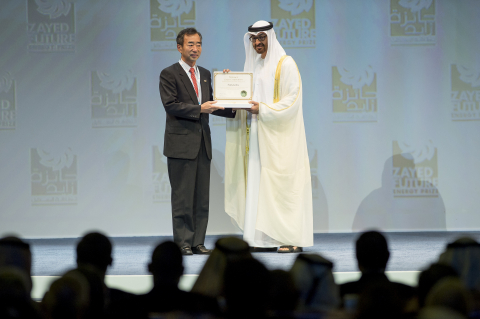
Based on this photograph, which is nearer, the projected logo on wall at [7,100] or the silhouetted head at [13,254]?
the silhouetted head at [13,254]

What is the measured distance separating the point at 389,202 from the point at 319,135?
0.97 meters

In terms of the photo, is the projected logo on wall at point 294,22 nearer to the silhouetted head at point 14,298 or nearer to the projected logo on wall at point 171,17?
the projected logo on wall at point 171,17

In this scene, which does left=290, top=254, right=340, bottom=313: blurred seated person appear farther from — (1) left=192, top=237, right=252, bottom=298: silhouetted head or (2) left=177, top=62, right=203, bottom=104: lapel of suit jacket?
(2) left=177, top=62, right=203, bottom=104: lapel of suit jacket

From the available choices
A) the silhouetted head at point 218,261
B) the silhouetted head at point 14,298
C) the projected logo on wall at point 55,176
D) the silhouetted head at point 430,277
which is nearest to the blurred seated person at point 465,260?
the silhouetted head at point 430,277

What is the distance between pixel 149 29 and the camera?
5.30 meters

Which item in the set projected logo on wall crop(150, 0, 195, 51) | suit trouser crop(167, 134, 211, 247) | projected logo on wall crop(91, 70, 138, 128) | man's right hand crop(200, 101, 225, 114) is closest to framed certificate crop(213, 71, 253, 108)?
man's right hand crop(200, 101, 225, 114)

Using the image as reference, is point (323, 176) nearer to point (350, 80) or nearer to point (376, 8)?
point (350, 80)

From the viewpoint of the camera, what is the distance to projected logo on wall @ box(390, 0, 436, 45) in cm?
530

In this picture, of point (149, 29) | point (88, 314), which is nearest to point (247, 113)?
point (149, 29)

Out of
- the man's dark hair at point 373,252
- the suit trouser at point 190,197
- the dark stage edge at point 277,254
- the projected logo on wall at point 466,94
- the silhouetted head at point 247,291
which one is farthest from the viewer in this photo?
the projected logo on wall at point 466,94

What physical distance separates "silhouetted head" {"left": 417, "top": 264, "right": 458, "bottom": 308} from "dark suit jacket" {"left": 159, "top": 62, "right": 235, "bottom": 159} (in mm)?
2743

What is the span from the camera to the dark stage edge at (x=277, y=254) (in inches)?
131

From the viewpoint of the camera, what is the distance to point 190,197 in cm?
405

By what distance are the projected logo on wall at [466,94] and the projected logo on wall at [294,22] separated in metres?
1.51
